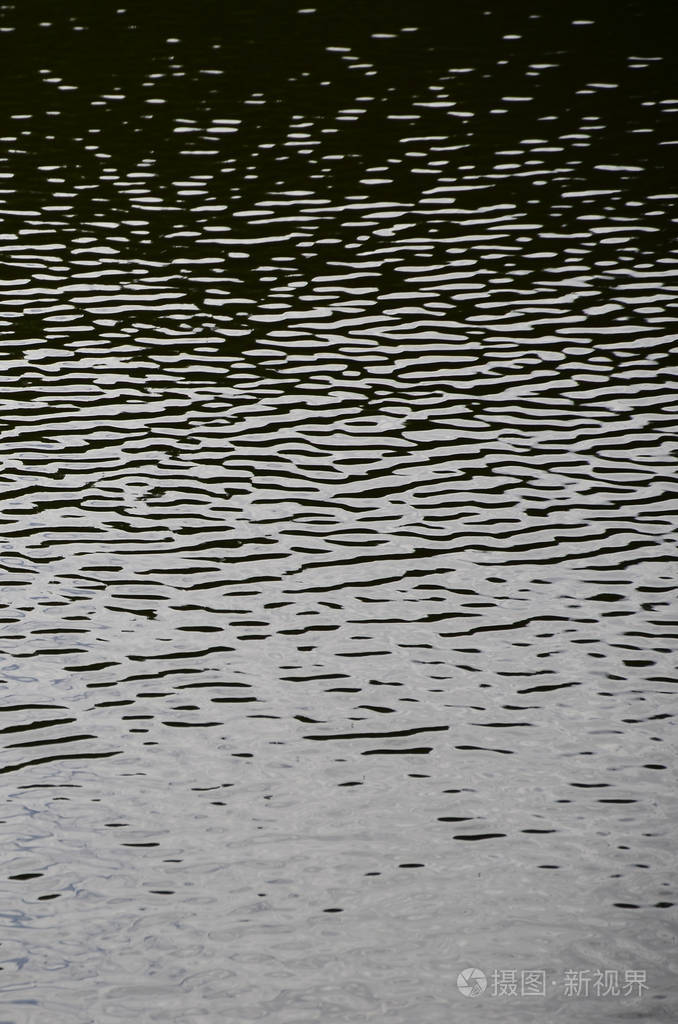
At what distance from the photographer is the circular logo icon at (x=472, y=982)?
53.4ft

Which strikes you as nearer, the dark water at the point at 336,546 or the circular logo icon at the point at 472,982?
the circular logo icon at the point at 472,982

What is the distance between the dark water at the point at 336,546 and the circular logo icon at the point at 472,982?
0.36 ft

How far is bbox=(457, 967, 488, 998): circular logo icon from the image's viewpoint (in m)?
16.3

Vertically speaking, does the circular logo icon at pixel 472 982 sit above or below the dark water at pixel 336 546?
below

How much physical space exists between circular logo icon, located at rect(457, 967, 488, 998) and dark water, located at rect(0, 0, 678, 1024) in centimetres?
11

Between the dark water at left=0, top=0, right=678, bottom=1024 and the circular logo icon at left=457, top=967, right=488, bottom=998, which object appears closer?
the circular logo icon at left=457, top=967, right=488, bottom=998

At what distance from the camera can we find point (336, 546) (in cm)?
2527

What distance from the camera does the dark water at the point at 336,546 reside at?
56.5 feet

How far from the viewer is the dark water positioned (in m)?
17.2

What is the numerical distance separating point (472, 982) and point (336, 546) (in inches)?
398

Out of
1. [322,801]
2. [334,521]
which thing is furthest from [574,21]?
[322,801]

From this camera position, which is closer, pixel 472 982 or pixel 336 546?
pixel 472 982

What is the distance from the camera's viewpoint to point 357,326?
33.8 meters

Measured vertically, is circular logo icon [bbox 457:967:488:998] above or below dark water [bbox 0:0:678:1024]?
below
